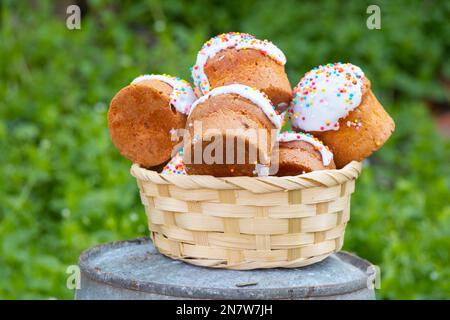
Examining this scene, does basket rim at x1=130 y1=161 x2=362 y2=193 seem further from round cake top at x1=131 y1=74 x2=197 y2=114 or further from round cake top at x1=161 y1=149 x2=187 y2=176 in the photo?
round cake top at x1=131 y1=74 x2=197 y2=114

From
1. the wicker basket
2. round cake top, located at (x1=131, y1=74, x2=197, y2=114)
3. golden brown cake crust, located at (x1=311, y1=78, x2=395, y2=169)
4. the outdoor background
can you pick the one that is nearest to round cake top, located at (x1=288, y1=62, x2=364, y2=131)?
golden brown cake crust, located at (x1=311, y1=78, x2=395, y2=169)

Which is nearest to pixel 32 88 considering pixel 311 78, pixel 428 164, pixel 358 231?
pixel 358 231

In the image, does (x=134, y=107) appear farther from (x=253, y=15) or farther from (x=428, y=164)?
(x=253, y=15)

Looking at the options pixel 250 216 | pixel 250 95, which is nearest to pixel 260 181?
pixel 250 216

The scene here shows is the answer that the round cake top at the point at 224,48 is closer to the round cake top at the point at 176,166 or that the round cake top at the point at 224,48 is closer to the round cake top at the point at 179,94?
the round cake top at the point at 179,94

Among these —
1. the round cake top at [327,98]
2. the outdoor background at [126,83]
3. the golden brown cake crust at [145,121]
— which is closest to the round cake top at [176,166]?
the golden brown cake crust at [145,121]
